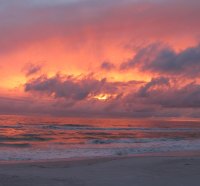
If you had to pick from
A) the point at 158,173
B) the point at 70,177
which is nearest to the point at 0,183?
the point at 70,177

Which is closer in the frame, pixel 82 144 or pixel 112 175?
pixel 112 175

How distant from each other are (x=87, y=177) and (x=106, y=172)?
1.33 meters

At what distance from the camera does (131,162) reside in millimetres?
16688

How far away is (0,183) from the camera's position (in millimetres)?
10953

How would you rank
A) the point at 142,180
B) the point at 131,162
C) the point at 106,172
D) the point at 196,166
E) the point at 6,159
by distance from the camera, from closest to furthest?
the point at 142,180 < the point at 106,172 < the point at 196,166 < the point at 131,162 < the point at 6,159

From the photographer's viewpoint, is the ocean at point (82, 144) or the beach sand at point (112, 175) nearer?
the beach sand at point (112, 175)

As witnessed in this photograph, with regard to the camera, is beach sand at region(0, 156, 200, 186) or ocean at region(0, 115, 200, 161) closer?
beach sand at region(0, 156, 200, 186)

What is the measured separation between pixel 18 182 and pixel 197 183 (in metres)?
6.04

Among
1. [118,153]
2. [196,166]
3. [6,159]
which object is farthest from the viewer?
[118,153]

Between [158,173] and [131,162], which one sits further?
[131,162]

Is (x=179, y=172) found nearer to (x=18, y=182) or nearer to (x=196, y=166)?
(x=196, y=166)

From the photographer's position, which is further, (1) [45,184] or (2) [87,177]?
(2) [87,177]

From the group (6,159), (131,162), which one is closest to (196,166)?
(131,162)

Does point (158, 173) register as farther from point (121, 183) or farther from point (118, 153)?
point (118, 153)
